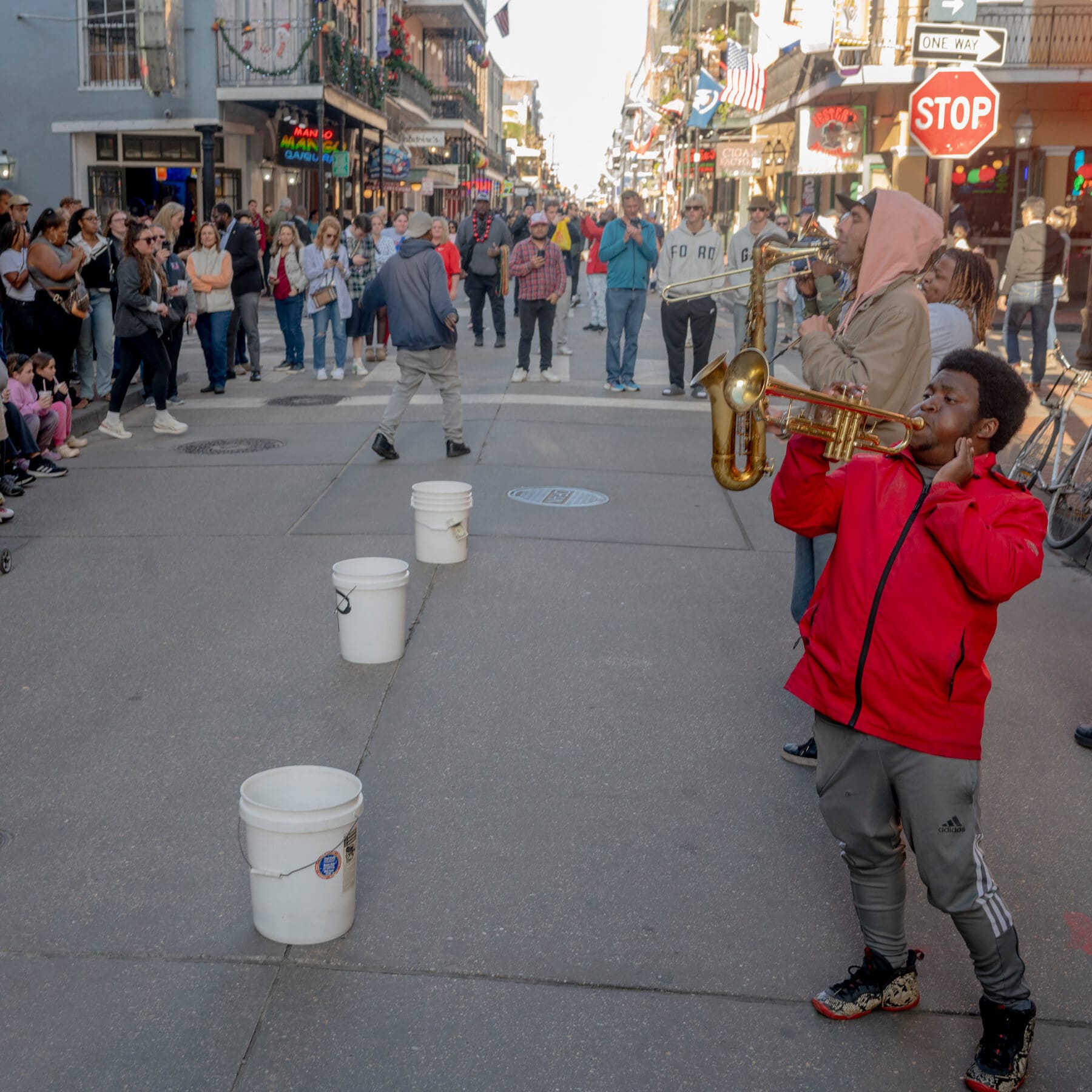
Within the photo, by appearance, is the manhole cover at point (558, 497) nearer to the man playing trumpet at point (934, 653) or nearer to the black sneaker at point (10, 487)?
the black sneaker at point (10, 487)

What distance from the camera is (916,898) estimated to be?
406 cm

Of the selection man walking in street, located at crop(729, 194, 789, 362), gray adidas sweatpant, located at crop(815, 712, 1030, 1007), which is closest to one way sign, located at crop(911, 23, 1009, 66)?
man walking in street, located at crop(729, 194, 789, 362)

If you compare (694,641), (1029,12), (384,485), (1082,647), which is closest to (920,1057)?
(694,641)

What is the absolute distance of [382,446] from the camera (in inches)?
411

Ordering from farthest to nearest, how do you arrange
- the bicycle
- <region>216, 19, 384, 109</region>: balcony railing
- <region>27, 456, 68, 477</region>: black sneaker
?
<region>216, 19, 384, 109</region>: balcony railing < <region>27, 456, 68, 477</region>: black sneaker < the bicycle

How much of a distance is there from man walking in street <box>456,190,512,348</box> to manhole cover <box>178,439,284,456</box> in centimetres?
773

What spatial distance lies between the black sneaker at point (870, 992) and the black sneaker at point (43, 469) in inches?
320

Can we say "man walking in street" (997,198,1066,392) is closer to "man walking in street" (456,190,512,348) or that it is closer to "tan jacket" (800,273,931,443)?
"man walking in street" (456,190,512,348)

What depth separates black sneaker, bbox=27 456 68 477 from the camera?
395 inches

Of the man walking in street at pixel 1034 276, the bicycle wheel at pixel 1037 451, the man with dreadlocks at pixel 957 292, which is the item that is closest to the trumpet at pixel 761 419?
the man with dreadlocks at pixel 957 292

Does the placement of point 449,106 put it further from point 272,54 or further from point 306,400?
point 306,400

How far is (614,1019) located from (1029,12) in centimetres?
2481

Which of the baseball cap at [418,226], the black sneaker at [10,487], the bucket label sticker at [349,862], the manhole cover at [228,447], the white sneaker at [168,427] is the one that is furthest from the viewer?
the white sneaker at [168,427]

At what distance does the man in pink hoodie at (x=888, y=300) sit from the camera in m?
4.25
